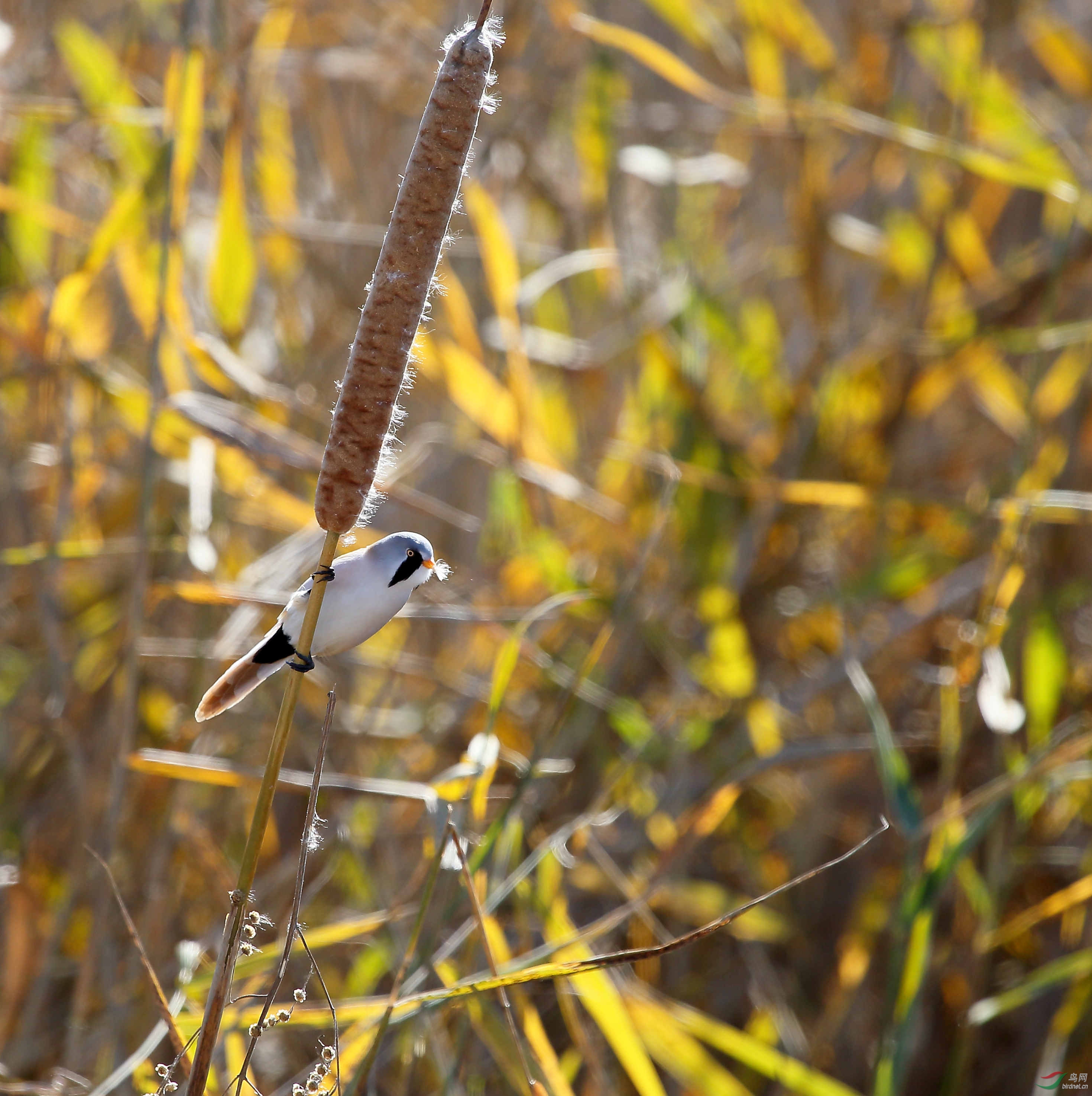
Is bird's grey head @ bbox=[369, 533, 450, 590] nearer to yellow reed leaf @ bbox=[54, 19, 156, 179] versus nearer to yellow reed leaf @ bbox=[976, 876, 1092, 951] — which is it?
yellow reed leaf @ bbox=[976, 876, 1092, 951]

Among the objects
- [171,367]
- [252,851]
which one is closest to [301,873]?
[252,851]

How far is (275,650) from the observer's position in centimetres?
55

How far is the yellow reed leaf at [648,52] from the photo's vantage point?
1.33m

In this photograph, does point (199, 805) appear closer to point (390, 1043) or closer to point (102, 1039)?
point (102, 1039)

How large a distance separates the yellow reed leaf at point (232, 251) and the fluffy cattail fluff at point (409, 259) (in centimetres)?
87

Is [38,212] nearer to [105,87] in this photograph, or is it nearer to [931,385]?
[105,87]

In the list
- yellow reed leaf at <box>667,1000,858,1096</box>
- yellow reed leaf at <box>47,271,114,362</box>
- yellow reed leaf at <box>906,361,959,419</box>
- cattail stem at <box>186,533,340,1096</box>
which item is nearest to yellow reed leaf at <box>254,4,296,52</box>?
yellow reed leaf at <box>47,271,114,362</box>

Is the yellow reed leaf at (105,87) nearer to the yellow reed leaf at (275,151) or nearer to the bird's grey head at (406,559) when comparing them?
the yellow reed leaf at (275,151)

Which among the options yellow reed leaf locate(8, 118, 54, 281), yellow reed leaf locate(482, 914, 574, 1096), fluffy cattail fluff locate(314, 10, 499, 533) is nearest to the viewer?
fluffy cattail fluff locate(314, 10, 499, 533)

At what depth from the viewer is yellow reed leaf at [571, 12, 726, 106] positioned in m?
1.33

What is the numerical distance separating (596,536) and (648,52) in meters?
0.70

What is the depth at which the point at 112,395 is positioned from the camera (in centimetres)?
128

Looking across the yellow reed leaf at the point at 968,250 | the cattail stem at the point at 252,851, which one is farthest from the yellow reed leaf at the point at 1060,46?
the cattail stem at the point at 252,851

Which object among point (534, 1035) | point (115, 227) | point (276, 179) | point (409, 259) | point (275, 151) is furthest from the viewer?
point (275, 151)
